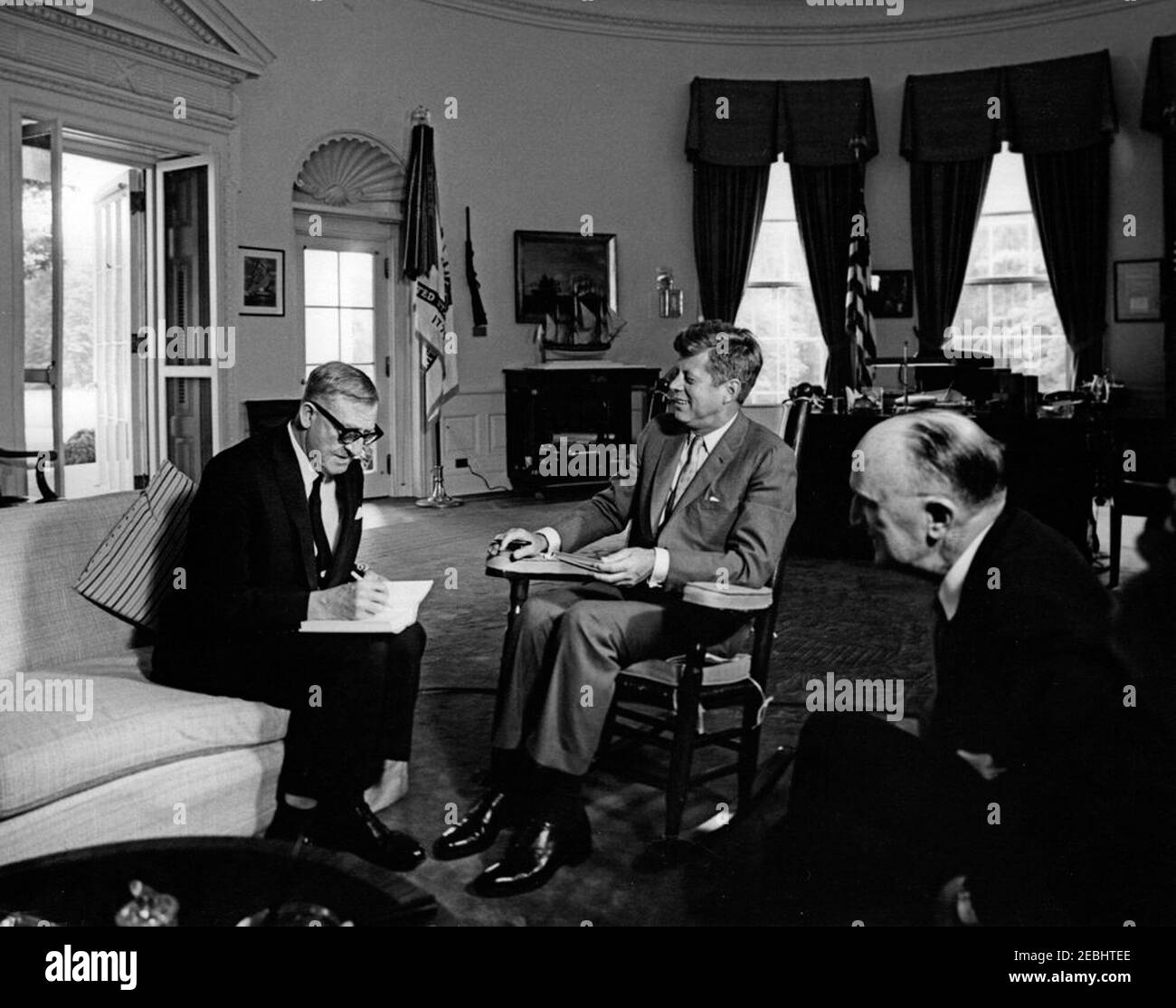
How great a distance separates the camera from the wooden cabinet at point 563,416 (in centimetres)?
996

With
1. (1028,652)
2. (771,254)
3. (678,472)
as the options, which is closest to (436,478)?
(771,254)

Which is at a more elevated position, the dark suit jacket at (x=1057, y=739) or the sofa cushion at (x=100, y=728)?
the dark suit jacket at (x=1057, y=739)

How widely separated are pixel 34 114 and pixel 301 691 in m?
5.17

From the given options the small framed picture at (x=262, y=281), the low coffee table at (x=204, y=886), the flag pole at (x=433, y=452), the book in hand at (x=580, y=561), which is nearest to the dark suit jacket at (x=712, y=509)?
the book in hand at (x=580, y=561)

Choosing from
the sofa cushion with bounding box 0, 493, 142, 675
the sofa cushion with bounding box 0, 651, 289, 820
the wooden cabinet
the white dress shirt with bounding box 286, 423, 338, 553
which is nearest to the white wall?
the wooden cabinet

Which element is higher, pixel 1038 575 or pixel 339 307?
pixel 339 307

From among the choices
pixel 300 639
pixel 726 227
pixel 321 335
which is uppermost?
pixel 726 227

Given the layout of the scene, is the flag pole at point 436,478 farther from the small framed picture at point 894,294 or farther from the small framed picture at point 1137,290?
the small framed picture at point 1137,290

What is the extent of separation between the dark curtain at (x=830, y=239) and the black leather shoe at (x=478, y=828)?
8.00m

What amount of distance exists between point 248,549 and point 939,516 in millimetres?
1768

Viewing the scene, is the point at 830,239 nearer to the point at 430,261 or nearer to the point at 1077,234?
the point at 1077,234

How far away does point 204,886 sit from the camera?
167 cm

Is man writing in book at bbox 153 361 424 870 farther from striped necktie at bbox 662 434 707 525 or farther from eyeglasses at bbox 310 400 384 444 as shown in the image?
striped necktie at bbox 662 434 707 525

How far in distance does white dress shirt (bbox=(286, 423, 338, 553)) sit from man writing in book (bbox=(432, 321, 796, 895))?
17.7 inches
